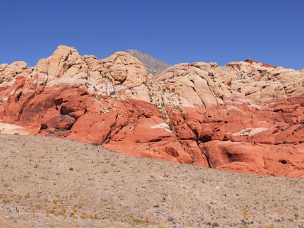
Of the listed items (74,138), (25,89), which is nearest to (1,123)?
(25,89)

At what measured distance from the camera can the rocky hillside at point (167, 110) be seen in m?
54.7

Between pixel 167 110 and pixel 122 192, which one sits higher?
pixel 167 110

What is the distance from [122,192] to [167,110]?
66.4 feet

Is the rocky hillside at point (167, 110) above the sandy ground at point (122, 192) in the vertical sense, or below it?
above

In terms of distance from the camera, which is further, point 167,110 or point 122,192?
point 167,110

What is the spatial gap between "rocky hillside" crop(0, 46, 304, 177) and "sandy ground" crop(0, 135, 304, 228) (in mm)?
5155

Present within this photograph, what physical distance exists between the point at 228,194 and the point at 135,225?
1097 centimetres

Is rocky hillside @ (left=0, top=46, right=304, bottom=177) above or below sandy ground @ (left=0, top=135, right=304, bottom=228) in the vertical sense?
above

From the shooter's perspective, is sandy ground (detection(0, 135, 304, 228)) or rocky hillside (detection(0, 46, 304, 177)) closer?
sandy ground (detection(0, 135, 304, 228))

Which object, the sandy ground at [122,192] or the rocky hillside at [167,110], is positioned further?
the rocky hillside at [167,110]

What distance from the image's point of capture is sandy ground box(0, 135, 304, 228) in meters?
36.5

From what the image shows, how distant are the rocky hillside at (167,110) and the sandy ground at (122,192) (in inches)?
203

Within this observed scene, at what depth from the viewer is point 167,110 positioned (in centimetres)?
5988

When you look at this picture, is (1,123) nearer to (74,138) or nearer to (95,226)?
(74,138)
